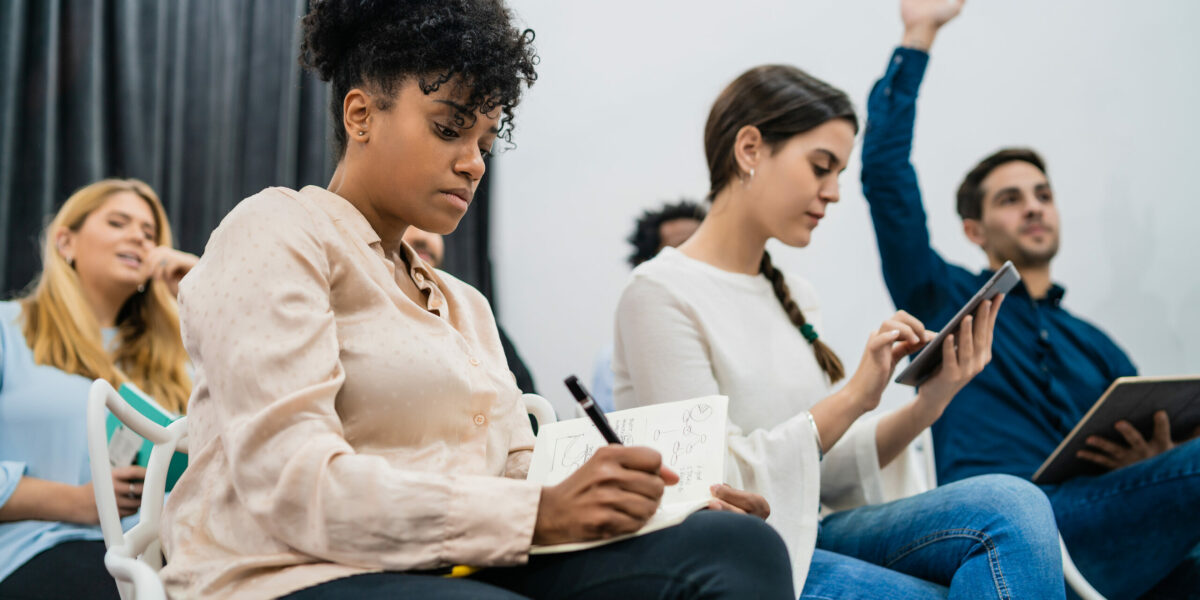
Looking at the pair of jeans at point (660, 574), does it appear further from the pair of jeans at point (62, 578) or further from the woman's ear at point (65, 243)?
the woman's ear at point (65, 243)

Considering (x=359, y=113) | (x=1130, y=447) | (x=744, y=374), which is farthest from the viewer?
(x=1130, y=447)

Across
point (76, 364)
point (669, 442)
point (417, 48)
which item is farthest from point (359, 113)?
point (76, 364)

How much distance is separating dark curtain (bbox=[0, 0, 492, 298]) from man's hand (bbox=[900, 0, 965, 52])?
56.0 inches

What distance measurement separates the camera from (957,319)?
1138mm

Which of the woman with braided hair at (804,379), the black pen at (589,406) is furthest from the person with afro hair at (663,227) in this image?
the black pen at (589,406)

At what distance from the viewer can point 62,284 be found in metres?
1.67

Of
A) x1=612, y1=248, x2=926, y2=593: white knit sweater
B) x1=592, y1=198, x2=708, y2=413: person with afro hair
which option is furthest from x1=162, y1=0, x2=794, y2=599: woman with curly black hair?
x1=592, y1=198, x2=708, y2=413: person with afro hair

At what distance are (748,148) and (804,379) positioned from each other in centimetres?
36

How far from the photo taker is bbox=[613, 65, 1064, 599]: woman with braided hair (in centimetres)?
103

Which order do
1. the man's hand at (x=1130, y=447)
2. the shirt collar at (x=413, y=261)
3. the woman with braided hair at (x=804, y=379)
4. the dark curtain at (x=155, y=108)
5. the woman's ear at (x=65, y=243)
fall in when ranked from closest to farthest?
→ the shirt collar at (x=413, y=261), the woman with braided hair at (x=804, y=379), the man's hand at (x=1130, y=447), the woman's ear at (x=65, y=243), the dark curtain at (x=155, y=108)

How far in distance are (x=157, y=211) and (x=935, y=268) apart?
1566 millimetres

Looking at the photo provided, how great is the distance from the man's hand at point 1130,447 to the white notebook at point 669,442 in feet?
3.10

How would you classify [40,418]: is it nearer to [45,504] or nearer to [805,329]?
[45,504]

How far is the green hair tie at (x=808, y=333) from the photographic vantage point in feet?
4.55
